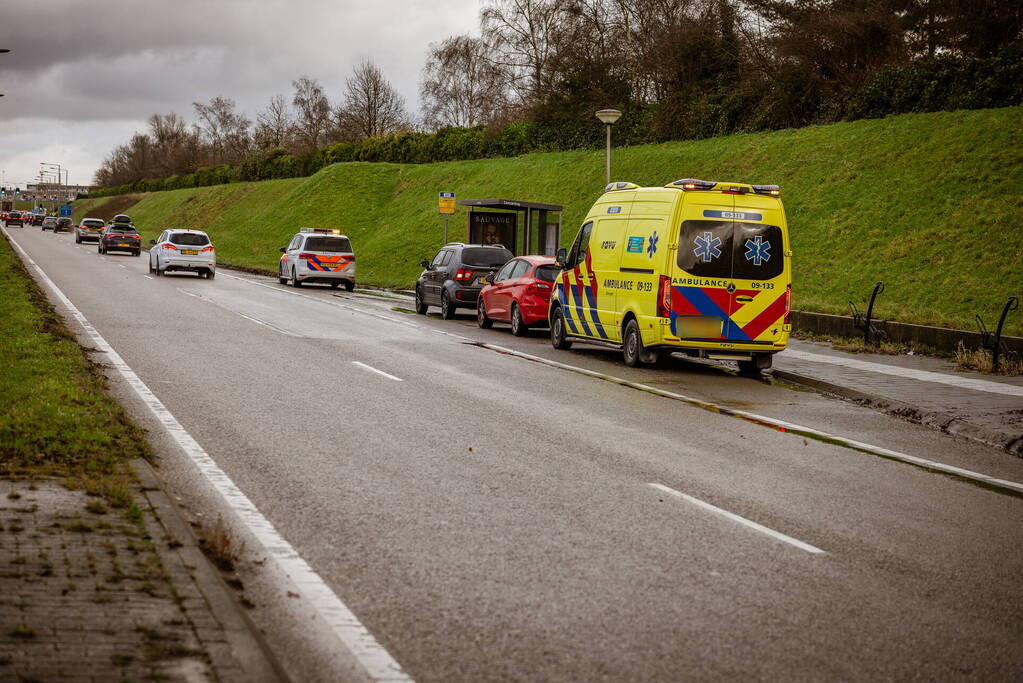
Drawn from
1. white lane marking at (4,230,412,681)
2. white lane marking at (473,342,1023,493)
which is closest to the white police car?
white lane marking at (473,342,1023,493)

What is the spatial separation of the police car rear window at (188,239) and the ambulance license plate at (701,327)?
24288mm

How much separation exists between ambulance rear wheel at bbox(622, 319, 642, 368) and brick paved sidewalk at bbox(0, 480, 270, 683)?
10.6m

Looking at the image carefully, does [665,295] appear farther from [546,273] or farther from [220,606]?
[220,606]

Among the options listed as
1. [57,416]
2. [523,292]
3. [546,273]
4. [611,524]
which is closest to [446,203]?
[523,292]

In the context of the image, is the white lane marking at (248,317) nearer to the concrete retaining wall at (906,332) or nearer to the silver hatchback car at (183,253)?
the silver hatchback car at (183,253)

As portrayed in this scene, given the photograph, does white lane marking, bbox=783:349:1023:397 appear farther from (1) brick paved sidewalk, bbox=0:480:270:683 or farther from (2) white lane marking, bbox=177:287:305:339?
(1) brick paved sidewalk, bbox=0:480:270:683

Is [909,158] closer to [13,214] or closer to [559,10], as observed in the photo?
[559,10]

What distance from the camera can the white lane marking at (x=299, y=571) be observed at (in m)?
4.20

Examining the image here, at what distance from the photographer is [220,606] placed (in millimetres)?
4441

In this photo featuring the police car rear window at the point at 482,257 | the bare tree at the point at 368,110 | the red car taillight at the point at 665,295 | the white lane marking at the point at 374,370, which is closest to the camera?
the white lane marking at the point at 374,370

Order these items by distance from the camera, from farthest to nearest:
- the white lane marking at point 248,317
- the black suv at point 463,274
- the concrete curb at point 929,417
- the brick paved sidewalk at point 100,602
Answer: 1. the black suv at point 463,274
2. the white lane marking at point 248,317
3. the concrete curb at point 929,417
4. the brick paved sidewalk at point 100,602

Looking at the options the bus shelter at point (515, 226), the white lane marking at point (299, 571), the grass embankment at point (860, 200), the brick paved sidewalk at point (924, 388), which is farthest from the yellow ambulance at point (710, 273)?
the bus shelter at point (515, 226)

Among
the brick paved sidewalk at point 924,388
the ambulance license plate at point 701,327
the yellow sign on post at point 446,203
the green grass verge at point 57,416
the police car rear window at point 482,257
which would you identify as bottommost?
the brick paved sidewalk at point 924,388

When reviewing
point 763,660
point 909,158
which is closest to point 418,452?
point 763,660
